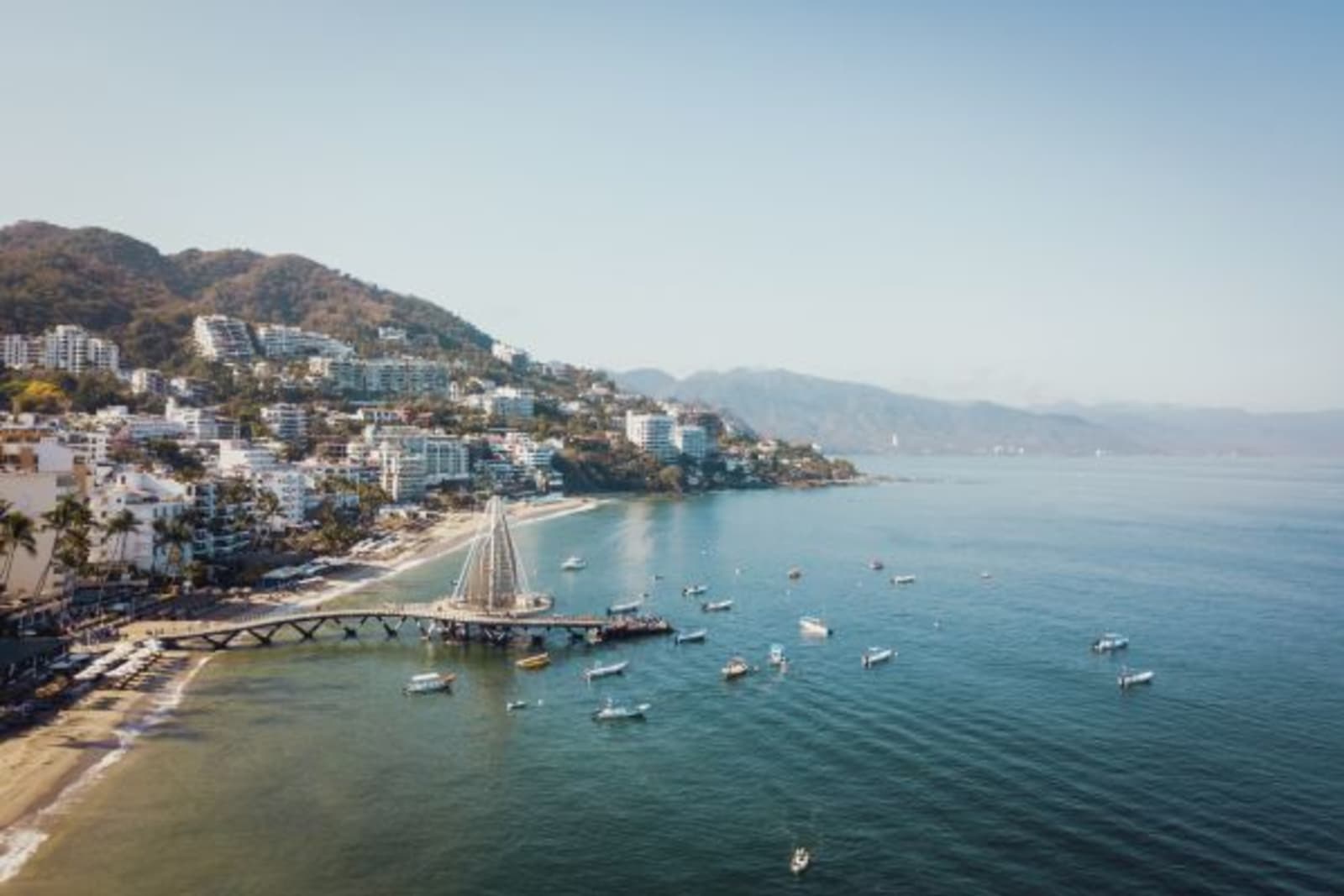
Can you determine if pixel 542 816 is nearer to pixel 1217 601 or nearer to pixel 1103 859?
pixel 1103 859

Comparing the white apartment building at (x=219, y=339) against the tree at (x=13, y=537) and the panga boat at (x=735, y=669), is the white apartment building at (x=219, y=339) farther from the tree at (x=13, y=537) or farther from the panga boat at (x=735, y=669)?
the panga boat at (x=735, y=669)

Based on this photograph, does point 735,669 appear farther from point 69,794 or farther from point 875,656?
point 69,794

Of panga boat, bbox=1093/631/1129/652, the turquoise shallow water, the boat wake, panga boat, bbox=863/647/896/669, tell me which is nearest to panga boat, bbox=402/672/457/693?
the turquoise shallow water

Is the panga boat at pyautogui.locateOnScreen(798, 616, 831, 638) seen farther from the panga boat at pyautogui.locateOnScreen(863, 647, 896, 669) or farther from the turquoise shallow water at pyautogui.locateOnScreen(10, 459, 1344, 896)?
the panga boat at pyautogui.locateOnScreen(863, 647, 896, 669)

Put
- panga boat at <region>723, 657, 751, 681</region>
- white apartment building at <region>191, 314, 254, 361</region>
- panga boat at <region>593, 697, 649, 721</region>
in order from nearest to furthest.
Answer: panga boat at <region>593, 697, 649, 721</region>
panga boat at <region>723, 657, 751, 681</region>
white apartment building at <region>191, 314, 254, 361</region>

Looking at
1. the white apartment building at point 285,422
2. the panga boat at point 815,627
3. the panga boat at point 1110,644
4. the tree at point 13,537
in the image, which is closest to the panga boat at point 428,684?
the tree at point 13,537

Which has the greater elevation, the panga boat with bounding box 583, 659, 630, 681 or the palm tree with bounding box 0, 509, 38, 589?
the palm tree with bounding box 0, 509, 38, 589

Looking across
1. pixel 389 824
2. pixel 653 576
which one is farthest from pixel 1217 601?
pixel 389 824
